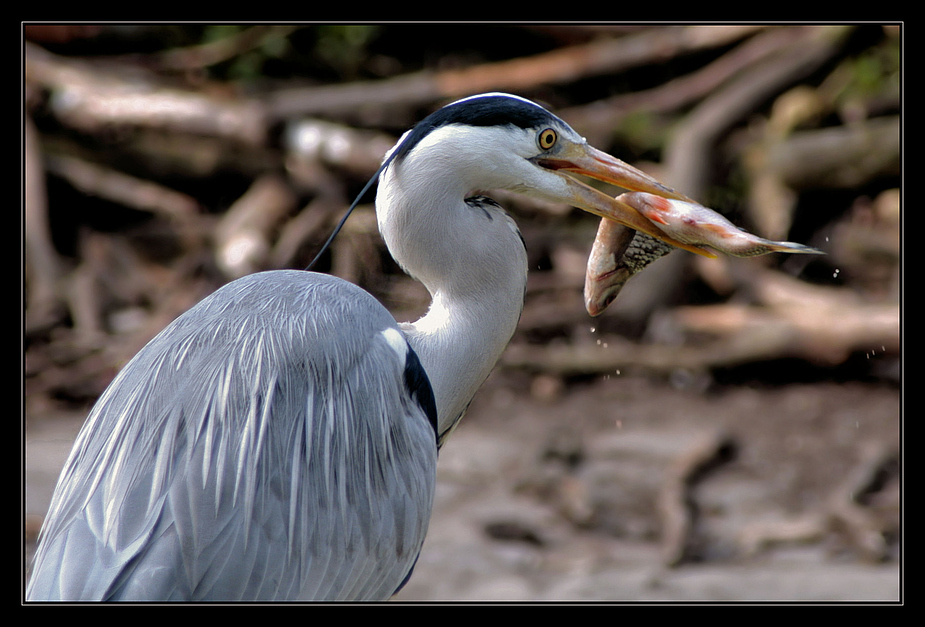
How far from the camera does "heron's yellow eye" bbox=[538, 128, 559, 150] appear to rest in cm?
218

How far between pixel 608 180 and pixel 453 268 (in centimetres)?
42

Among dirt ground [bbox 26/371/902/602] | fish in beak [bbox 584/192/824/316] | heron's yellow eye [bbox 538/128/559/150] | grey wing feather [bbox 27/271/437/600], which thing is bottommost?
dirt ground [bbox 26/371/902/602]

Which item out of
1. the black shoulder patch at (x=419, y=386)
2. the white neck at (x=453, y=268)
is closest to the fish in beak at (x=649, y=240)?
the white neck at (x=453, y=268)

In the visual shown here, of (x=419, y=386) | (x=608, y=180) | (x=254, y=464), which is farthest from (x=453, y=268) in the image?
(x=254, y=464)

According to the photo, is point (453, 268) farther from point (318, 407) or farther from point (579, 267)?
point (579, 267)

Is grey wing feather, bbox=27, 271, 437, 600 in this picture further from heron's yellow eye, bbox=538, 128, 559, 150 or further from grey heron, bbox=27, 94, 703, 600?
heron's yellow eye, bbox=538, 128, 559, 150

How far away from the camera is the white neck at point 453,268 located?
6.98ft

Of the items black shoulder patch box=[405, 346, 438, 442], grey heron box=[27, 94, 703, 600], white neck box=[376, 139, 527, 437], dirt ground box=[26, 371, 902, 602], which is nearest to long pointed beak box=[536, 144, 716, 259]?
grey heron box=[27, 94, 703, 600]

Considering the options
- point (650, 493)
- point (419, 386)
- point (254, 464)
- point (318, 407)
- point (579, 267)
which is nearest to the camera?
point (254, 464)

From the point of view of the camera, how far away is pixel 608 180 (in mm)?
2219

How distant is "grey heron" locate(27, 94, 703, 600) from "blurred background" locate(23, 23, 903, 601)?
1463mm

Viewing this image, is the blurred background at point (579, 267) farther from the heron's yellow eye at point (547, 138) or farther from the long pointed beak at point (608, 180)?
the heron's yellow eye at point (547, 138)

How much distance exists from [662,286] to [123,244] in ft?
10.8

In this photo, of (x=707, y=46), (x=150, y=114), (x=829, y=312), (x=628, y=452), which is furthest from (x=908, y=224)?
(x=150, y=114)
